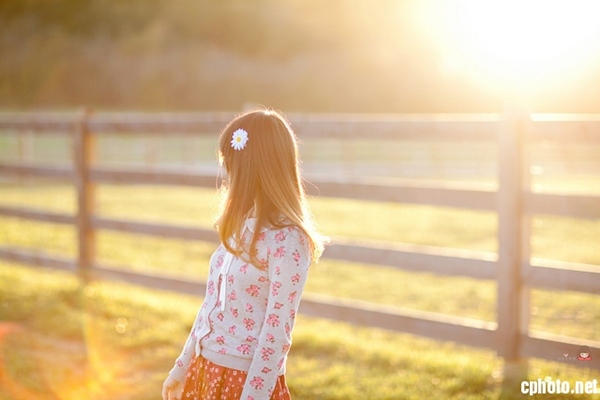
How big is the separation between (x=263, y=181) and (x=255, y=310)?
1.27 ft

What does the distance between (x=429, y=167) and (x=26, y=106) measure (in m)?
30.2

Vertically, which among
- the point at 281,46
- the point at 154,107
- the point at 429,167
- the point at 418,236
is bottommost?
the point at 418,236

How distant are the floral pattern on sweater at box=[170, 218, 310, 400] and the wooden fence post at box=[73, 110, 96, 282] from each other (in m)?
4.08

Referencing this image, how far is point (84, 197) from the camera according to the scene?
601 cm

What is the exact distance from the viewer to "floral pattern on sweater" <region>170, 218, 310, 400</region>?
1889 mm

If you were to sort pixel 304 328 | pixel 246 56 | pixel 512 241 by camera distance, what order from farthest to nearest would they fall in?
pixel 246 56 → pixel 304 328 → pixel 512 241

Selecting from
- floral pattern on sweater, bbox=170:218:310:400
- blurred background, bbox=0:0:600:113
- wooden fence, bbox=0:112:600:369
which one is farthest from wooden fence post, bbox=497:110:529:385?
blurred background, bbox=0:0:600:113

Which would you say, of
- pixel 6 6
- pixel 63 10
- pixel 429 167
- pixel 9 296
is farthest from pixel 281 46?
pixel 9 296

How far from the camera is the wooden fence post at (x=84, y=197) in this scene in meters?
5.97

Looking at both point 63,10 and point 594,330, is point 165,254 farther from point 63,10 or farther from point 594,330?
point 63,10

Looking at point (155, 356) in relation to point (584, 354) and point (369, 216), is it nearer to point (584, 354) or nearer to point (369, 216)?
point (584, 354)

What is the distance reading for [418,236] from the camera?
9500 mm

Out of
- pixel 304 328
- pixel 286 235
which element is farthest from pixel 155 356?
pixel 286 235

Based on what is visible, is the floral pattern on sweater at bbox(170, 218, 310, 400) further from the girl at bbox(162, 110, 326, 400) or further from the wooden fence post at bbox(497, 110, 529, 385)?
the wooden fence post at bbox(497, 110, 529, 385)
